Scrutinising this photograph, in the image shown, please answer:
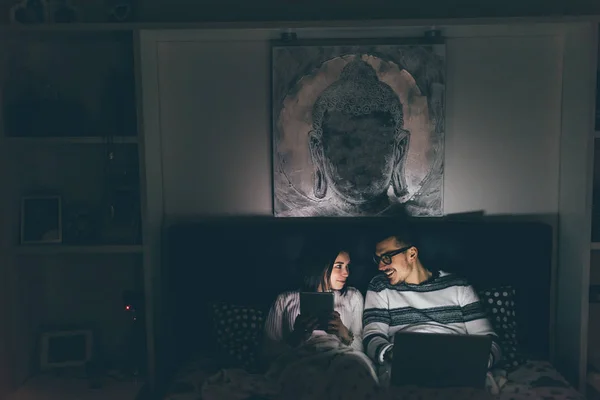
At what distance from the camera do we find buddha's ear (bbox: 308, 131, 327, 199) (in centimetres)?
280

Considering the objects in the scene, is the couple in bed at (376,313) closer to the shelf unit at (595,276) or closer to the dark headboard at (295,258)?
the dark headboard at (295,258)

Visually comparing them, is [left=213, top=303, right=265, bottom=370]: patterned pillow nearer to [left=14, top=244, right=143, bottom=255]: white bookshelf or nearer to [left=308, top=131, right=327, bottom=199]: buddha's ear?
[left=14, top=244, right=143, bottom=255]: white bookshelf

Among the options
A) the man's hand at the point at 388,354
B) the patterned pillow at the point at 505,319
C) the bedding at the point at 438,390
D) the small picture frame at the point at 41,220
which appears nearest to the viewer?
the bedding at the point at 438,390

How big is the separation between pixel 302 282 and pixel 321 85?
2.91 ft

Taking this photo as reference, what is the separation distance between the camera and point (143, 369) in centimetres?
273

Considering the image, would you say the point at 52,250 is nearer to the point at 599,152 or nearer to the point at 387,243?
the point at 387,243

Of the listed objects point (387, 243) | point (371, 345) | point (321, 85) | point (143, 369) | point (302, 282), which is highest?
point (321, 85)

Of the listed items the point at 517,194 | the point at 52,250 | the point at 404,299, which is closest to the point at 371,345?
the point at 404,299

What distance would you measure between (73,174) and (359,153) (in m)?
1.33

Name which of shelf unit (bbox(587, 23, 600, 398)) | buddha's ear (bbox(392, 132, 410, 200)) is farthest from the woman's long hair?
shelf unit (bbox(587, 23, 600, 398))

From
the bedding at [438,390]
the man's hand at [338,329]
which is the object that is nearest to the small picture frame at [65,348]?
the bedding at [438,390]

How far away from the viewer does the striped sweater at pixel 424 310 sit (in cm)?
244

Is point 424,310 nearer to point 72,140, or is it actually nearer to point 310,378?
point 310,378

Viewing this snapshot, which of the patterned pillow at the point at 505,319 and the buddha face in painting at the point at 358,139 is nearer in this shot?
the patterned pillow at the point at 505,319
